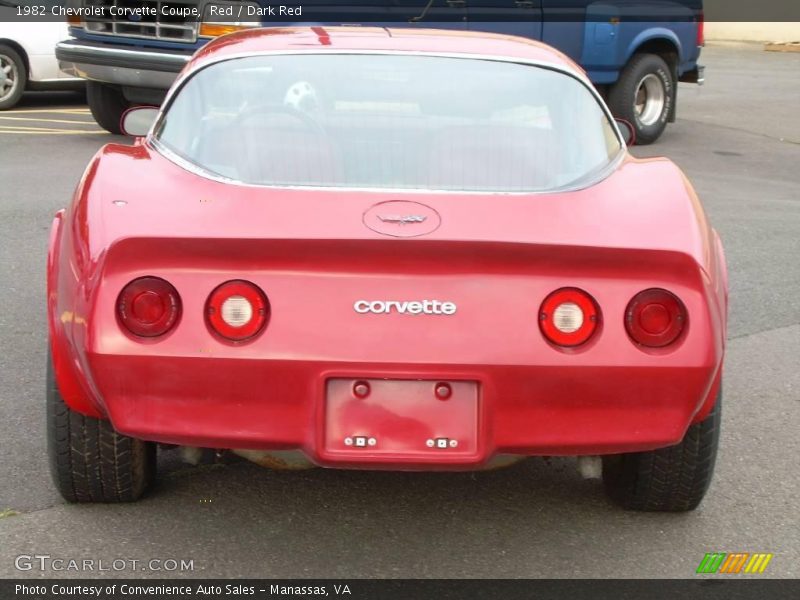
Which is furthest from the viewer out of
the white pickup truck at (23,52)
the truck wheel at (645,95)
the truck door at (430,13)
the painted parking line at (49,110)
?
the painted parking line at (49,110)

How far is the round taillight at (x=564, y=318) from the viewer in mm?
3359

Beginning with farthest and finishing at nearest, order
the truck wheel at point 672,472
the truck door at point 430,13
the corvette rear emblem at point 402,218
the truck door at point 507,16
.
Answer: the truck door at point 507,16 → the truck door at point 430,13 → the truck wheel at point 672,472 → the corvette rear emblem at point 402,218

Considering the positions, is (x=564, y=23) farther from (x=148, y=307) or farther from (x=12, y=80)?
(x=148, y=307)

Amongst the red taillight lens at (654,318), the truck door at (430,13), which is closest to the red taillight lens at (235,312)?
the red taillight lens at (654,318)

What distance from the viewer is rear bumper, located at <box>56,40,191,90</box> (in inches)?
448

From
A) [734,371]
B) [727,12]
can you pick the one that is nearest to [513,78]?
[734,371]

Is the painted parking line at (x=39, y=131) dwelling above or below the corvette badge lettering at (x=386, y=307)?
below

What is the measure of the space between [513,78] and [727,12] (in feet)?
92.8

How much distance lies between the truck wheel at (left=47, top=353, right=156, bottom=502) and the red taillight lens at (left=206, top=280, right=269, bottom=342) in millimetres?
666

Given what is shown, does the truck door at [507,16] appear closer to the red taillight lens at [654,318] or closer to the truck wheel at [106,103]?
the truck wheel at [106,103]

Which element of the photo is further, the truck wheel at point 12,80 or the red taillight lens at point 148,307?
the truck wheel at point 12,80

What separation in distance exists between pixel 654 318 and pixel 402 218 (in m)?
0.69

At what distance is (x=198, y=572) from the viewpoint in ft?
11.9

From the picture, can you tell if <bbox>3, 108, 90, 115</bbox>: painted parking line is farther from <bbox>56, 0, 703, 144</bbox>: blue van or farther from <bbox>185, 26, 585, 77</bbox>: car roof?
<bbox>185, 26, 585, 77</bbox>: car roof
